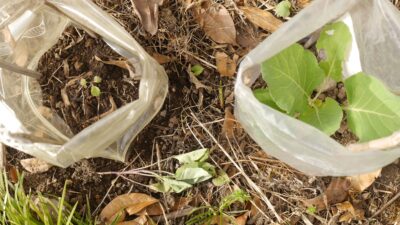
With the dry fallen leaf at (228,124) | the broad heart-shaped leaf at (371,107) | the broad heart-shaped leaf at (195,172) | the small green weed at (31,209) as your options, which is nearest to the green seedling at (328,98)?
Answer: the broad heart-shaped leaf at (371,107)

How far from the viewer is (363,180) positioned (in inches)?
48.1

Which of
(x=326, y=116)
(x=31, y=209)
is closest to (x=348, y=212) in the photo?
(x=326, y=116)

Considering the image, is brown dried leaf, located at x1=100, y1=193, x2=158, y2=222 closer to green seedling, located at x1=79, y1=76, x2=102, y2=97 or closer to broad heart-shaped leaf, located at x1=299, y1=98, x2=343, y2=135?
green seedling, located at x1=79, y1=76, x2=102, y2=97

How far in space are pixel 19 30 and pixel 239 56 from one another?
501 millimetres

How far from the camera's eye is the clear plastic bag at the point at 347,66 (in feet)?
3.26

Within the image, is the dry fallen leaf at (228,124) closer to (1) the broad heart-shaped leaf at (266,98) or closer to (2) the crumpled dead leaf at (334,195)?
(1) the broad heart-shaped leaf at (266,98)

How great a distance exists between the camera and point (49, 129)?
3.75 ft

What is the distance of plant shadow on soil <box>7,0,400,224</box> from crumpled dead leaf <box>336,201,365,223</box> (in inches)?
0.9

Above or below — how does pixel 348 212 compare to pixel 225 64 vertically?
below

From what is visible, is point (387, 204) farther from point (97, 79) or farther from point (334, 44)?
point (97, 79)

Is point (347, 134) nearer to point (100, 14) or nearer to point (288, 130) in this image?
point (288, 130)

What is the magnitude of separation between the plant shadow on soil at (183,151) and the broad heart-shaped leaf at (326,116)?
0.15 meters

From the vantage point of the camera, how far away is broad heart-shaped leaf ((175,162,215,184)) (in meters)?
1.22

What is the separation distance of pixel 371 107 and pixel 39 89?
0.75 m
